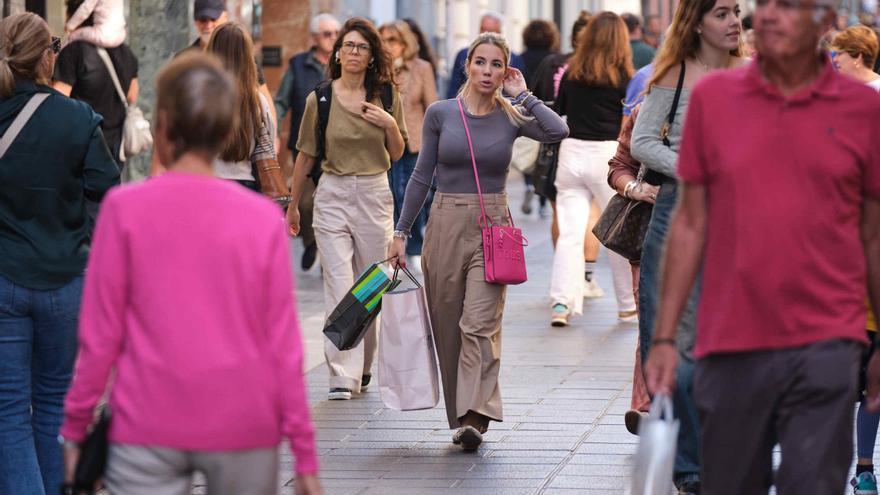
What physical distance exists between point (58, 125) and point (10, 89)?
0.67 feet

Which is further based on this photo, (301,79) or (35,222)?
(301,79)

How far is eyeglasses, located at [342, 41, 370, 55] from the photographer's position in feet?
29.6

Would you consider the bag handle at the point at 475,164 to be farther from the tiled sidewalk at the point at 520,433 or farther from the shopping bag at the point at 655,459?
the shopping bag at the point at 655,459

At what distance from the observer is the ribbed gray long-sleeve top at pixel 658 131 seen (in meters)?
6.34

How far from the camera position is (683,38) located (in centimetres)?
643

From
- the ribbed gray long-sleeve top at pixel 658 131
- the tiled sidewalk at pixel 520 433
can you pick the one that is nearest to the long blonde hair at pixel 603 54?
the tiled sidewalk at pixel 520 433

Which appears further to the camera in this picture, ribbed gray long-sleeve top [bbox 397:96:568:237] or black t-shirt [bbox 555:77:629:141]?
black t-shirt [bbox 555:77:629:141]

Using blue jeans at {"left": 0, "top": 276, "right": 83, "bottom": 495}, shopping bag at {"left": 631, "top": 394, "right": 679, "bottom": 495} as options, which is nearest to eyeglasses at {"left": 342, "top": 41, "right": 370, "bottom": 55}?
blue jeans at {"left": 0, "top": 276, "right": 83, "bottom": 495}

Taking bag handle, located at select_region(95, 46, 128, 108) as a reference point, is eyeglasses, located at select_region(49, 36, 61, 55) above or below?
above

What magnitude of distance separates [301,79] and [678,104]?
8.02m

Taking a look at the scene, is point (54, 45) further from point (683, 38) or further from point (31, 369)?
point (683, 38)

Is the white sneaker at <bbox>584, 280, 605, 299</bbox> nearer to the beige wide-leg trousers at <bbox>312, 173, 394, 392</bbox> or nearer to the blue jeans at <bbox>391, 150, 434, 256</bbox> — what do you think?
the blue jeans at <bbox>391, 150, 434, 256</bbox>

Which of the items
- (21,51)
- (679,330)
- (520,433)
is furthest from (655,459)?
(520,433)

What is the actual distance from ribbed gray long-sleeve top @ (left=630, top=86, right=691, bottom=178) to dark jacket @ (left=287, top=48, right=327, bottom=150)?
7.76m
